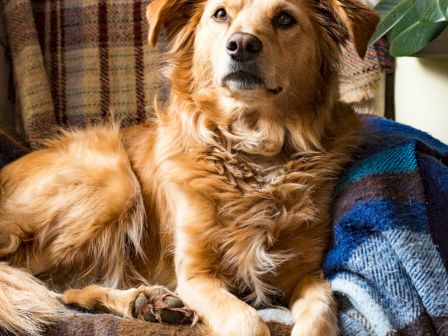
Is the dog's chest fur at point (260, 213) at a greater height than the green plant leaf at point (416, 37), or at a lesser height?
lesser

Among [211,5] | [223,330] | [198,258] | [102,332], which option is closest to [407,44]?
[211,5]

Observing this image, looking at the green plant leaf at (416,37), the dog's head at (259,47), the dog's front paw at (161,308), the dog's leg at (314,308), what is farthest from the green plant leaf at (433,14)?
the dog's front paw at (161,308)

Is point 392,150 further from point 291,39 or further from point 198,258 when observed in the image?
point 198,258

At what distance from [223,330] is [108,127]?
3.32ft

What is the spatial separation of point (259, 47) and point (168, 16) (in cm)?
43

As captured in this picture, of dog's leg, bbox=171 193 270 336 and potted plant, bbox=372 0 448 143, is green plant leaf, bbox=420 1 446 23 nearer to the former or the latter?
potted plant, bbox=372 0 448 143

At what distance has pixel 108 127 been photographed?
7.13ft

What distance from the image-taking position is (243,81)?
1582mm

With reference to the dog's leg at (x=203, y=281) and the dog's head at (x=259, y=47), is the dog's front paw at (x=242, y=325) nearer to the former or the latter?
the dog's leg at (x=203, y=281)

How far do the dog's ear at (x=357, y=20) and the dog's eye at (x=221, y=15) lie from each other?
31 cm

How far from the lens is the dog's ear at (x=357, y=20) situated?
163cm

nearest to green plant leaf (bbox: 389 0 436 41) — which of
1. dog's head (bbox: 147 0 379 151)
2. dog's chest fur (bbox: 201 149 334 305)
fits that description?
dog's head (bbox: 147 0 379 151)

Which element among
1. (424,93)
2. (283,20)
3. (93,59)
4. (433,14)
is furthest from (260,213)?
(93,59)

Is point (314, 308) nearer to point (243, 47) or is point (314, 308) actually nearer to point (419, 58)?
point (243, 47)
